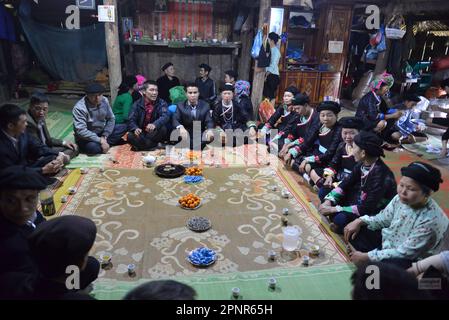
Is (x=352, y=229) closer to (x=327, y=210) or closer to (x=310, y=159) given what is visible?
(x=327, y=210)

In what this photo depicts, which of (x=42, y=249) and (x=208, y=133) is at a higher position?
(x=42, y=249)

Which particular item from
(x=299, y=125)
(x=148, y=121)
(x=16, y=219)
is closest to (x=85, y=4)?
(x=148, y=121)

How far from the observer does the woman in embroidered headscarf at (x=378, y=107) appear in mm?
6219

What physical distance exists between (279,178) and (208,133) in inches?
67.2

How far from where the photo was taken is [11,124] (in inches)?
146

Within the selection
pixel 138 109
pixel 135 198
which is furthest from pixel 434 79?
pixel 135 198

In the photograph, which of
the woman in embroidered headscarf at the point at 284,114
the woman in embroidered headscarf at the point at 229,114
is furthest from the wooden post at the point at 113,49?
the woman in embroidered headscarf at the point at 284,114

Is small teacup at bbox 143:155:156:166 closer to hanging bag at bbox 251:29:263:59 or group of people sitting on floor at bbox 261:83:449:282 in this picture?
group of people sitting on floor at bbox 261:83:449:282

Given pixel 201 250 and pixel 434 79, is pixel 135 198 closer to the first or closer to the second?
A: pixel 201 250

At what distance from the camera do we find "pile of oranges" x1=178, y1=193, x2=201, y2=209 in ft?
13.0

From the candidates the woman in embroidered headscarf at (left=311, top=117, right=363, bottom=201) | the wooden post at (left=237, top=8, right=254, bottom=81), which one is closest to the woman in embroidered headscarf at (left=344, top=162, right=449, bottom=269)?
the woman in embroidered headscarf at (left=311, top=117, right=363, bottom=201)

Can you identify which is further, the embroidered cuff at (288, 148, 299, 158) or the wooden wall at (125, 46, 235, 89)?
the wooden wall at (125, 46, 235, 89)

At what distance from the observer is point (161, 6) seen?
9.28 metres

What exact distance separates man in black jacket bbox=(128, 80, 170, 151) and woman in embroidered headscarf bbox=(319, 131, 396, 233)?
3311mm
